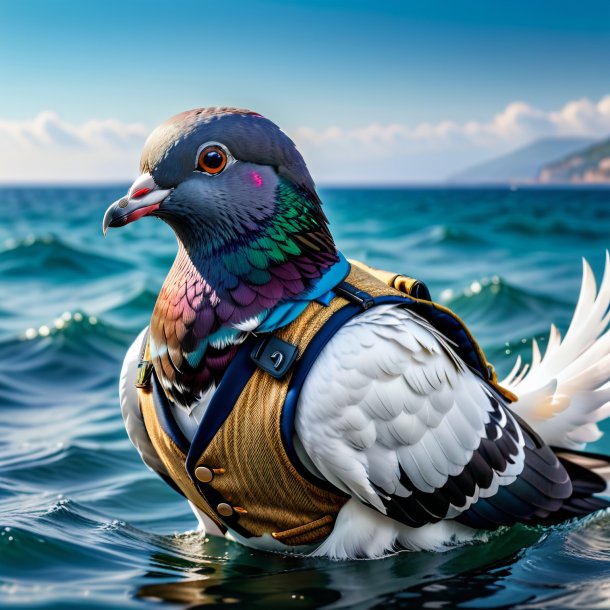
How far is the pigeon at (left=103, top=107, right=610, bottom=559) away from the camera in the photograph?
397 centimetres

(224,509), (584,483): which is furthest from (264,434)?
(584,483)

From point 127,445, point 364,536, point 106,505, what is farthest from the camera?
point 127,445

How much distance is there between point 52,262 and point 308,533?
14837 millimetres

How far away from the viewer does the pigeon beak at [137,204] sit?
12.8ft

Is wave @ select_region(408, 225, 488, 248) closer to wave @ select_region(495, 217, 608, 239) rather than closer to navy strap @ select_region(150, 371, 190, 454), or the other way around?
wave @ select_region(495, 217, 608, 239)

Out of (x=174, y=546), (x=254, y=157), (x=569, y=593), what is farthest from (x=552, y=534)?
(x=254, y=157)

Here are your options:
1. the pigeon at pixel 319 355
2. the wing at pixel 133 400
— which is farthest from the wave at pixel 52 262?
the pigeon at pixel 319 355

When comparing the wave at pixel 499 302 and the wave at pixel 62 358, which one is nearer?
the wave at pixel 62 358

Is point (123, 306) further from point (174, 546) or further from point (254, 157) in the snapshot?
point (254, 157)

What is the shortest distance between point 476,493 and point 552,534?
753 millimetres

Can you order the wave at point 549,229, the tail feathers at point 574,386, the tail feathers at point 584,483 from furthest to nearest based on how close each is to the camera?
the wave at point 549,229
the tail feathers at point 574,386
the tail feathers at point 584,483

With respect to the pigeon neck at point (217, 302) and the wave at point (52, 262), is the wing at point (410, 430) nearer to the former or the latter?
the pigeon neck at point (217, 302)

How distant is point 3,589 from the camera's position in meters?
4.18

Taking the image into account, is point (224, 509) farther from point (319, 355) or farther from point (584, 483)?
point (584, 483)
